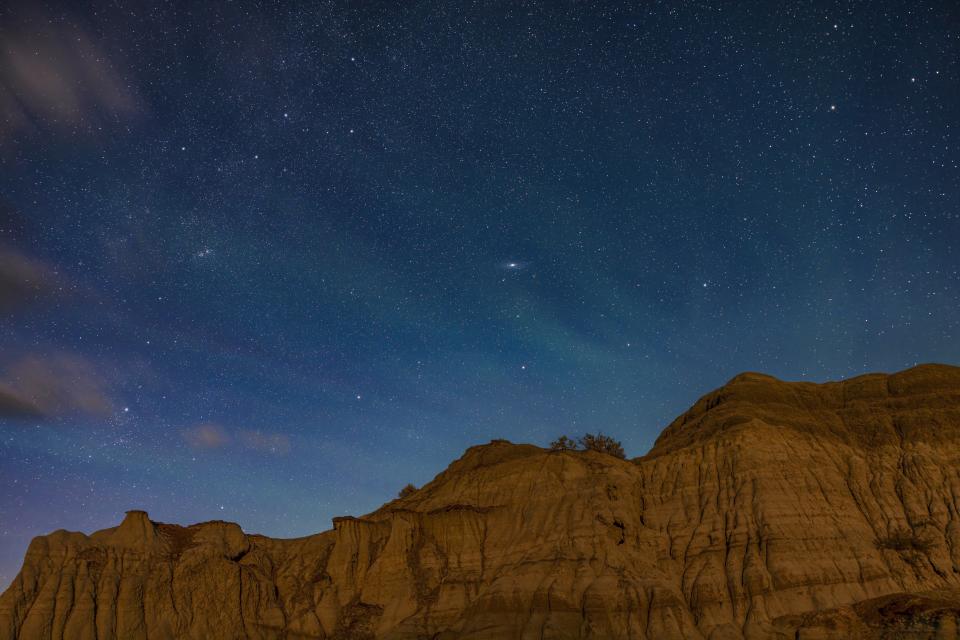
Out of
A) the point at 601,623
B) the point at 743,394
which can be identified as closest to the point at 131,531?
the point at 601,623

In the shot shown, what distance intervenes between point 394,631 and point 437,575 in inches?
264

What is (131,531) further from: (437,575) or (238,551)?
(437,575)

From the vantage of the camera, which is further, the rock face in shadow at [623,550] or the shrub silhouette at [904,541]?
the shrub silhouette at [904,541]

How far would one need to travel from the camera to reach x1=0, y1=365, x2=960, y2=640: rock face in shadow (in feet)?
194

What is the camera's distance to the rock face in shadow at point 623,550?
5900 cm

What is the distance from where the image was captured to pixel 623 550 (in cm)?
6638

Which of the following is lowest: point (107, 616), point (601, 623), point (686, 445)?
point (601, 623)

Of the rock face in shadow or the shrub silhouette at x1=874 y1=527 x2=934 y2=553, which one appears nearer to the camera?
the rock face in shadow

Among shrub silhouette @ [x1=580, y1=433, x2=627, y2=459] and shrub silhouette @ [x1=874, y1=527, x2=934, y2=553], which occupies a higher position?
shrub silhouette @ [x1=580, y1=433, x2=627, y2=459]

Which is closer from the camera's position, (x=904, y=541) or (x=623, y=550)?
(x=904, y=541)

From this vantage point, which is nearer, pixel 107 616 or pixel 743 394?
pixel 107 616

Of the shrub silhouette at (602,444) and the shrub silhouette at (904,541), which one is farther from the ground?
the shrub silhouette at (602,444)

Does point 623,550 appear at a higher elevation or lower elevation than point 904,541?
higher

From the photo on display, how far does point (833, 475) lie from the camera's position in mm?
68250
